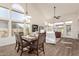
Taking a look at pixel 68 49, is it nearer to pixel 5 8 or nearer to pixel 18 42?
pixel 18 42

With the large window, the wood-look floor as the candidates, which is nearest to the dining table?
the wood-look floor

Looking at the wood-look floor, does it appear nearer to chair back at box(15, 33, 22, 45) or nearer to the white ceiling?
chair back at box(15, 33, 22, 45)

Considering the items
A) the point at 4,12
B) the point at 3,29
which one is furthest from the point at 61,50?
the point at 4,12

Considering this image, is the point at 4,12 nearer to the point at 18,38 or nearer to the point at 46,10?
the point at 18,38

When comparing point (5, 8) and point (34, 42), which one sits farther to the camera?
point (34, 42)


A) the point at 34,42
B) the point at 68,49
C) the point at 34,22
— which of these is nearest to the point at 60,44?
the point at 68,49

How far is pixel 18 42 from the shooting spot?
2062 mm

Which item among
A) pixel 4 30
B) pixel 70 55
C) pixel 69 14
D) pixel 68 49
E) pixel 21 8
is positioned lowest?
pixel 70 55

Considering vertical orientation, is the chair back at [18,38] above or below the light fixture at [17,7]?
below

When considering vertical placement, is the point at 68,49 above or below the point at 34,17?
below

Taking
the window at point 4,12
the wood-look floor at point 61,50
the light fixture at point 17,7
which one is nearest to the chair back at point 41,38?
the wood-look floor at point 61,50

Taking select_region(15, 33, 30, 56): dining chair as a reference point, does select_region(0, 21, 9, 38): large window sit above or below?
above

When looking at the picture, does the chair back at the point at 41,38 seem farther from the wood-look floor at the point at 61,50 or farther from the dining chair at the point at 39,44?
the wood-look floor at the point at 61,50

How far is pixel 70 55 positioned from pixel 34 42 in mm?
794
